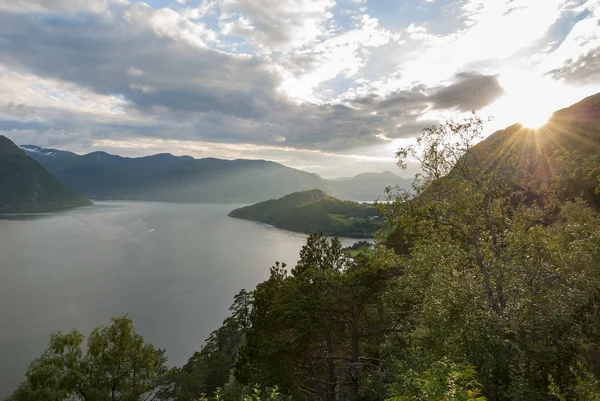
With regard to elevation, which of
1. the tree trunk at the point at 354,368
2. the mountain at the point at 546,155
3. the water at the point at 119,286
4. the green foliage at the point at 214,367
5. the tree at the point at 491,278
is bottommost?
the water at the point at 119,286

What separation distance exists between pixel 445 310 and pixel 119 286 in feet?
371

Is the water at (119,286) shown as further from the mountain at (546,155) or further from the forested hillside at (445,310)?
the mountain at (546,155)

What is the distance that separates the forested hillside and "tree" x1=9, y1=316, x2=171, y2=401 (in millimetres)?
118

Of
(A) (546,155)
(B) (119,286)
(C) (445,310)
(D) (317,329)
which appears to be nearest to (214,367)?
(D) (317,329)

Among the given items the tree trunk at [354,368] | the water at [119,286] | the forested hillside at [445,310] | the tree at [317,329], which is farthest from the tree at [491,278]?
the water at [119,286]

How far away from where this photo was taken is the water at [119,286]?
71312 mm

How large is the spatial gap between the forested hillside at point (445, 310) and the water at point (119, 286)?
4405 cm

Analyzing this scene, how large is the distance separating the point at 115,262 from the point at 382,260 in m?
138

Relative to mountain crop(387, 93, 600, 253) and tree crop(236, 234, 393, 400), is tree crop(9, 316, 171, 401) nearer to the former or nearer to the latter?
tree crop(236, 234, 393, 400)

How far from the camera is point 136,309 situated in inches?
3393

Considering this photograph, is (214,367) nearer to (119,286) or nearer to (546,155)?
(546,155)

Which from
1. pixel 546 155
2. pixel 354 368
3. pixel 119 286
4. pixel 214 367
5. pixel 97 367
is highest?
pixel 546 155

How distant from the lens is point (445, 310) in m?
13.9

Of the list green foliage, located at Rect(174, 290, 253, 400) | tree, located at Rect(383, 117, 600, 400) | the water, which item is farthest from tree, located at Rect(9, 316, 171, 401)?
the water
